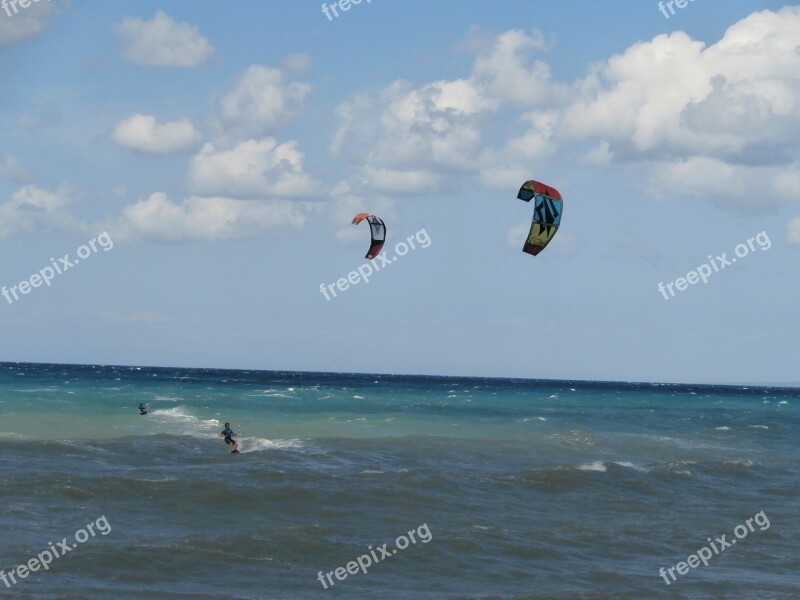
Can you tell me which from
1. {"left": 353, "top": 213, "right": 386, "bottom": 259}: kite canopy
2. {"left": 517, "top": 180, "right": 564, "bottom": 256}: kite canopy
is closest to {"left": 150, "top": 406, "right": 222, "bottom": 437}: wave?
{"left": 353, "top": 213, "right": 386, "bottom": 259}: kite canopy

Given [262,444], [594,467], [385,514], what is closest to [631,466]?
[594,467]

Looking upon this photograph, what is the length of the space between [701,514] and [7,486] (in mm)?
13520

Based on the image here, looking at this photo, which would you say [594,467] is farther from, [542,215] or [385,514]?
[385,514]

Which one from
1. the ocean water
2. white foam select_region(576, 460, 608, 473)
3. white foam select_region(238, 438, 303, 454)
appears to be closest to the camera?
the ocean water

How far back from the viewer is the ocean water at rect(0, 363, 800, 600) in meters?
14.3

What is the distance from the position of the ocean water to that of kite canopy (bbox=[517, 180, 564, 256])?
5339 mm

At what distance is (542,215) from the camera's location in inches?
854

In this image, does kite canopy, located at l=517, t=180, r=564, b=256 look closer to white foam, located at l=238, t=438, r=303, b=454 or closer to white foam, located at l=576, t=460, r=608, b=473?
white foam, located at l=576, t=460, r=608, b=473

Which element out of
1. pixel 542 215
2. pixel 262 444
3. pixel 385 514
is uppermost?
pixel 542 215

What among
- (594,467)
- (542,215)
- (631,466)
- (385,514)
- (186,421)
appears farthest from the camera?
(186,421)

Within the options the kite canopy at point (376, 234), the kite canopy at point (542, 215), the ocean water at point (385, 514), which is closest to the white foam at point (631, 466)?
the ocean water at point (385, 514)

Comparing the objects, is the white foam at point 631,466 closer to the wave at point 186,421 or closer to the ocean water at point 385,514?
the ocean water at point 385,514

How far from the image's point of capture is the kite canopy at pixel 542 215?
840 inches

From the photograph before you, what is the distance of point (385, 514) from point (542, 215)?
7.24 meters
